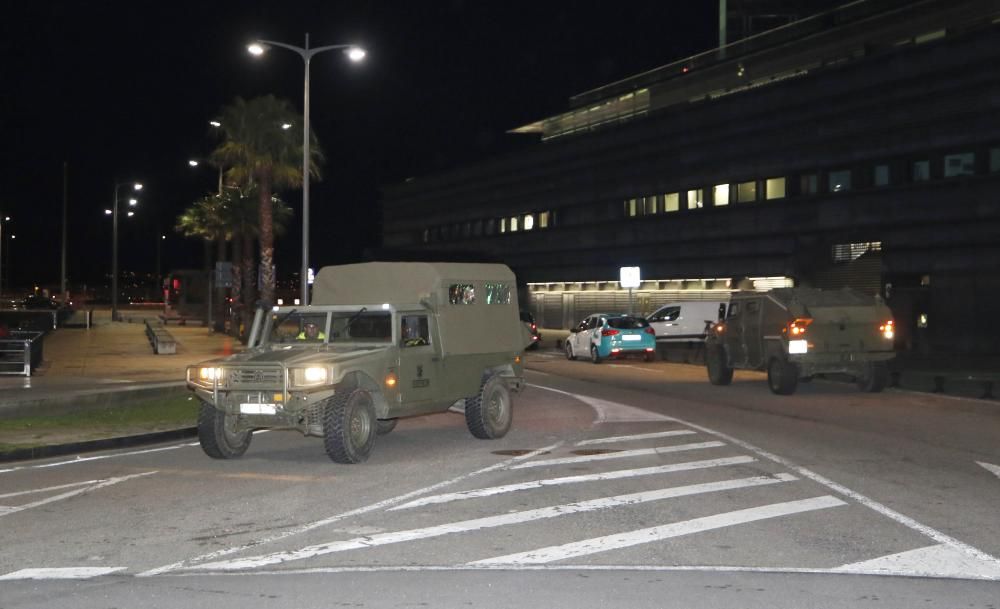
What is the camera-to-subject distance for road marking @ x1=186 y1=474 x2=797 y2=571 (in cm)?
830

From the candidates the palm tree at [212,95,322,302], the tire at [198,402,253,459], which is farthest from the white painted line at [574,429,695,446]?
the palm tree at [212,95,322,302]

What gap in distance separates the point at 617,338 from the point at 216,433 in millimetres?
22801

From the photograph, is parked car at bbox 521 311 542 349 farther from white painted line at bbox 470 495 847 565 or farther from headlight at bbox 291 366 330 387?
white painted line at bbox 470 495 847 565

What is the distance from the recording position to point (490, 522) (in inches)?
379

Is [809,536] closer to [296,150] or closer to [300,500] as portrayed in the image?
[300,500]

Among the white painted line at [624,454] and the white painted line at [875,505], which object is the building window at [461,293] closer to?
the white painted line at [624,454]

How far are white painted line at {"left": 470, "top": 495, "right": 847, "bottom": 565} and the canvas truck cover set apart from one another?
5941 millimetres

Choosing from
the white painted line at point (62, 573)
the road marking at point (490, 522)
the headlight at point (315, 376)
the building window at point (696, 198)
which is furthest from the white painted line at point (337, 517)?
the building window at point (696, 198)

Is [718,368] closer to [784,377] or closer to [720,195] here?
[784,377]

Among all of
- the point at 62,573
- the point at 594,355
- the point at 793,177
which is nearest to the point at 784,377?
the point at 594,355

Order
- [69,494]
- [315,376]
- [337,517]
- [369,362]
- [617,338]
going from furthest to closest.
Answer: [617,338]
[369,362]
[315,376]
[69,494]
[337,517]

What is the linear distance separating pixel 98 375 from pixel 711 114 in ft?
123

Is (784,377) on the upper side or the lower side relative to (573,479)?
upper

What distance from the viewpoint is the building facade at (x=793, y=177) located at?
41312 millimetres
